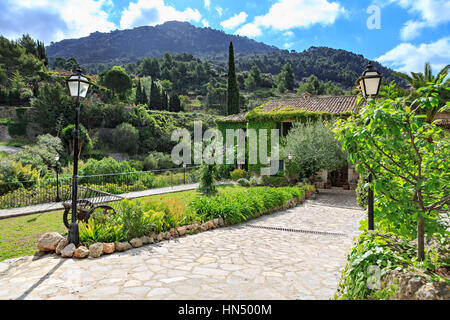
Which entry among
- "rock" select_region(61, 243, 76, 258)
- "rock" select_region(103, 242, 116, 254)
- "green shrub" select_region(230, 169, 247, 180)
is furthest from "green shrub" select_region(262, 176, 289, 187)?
"rock" select_region(61, 243, 76, 258)

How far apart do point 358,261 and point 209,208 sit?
5.11m

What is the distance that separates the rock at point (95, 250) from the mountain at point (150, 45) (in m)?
160

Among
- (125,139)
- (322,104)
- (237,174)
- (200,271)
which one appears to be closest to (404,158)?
(200,271)

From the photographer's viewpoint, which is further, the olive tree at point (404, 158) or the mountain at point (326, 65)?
the mountain at point (326, 65)

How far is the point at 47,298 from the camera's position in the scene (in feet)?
10.3

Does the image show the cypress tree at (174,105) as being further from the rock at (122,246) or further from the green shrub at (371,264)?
the green shrub at (371,264)

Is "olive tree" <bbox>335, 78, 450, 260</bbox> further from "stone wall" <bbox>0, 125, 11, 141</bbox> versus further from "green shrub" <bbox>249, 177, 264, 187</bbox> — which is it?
"stone wall" <bbox>0, 125, 11, 141</bbox>

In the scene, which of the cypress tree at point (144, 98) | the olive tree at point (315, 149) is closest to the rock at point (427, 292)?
the olive tree at point (315, 149)

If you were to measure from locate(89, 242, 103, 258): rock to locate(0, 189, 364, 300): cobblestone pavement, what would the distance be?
0.13m

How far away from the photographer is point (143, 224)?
5594 millimetres

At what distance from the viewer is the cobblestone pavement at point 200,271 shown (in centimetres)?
332

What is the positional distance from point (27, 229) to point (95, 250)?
3.81 meters
